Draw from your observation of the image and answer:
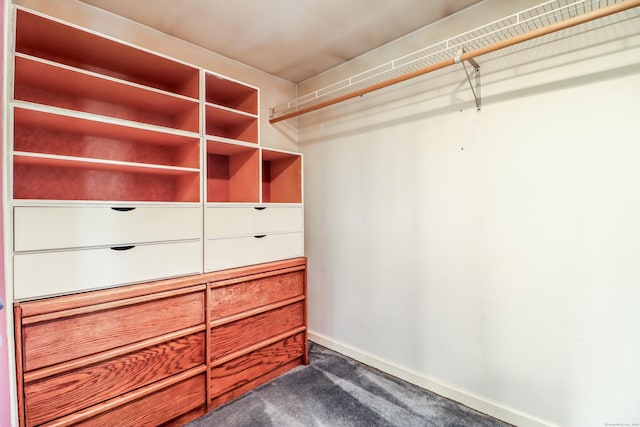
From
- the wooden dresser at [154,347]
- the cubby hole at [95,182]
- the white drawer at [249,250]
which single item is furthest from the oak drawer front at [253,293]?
the cubby hole at [95,182]

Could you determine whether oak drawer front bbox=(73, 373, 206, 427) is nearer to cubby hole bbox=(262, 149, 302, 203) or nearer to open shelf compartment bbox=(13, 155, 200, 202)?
open shelf compartment bbox=(13, 155, 200, 202)

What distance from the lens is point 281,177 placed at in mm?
2471

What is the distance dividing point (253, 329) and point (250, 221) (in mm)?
701

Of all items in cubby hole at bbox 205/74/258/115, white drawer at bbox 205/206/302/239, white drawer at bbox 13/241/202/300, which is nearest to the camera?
white drawer at bbox 13/241/202/300

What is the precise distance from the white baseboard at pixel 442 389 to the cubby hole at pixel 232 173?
1435 mm

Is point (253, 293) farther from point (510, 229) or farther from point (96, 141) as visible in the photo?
point (510, 229)

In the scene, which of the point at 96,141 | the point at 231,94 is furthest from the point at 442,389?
the point at 96,141

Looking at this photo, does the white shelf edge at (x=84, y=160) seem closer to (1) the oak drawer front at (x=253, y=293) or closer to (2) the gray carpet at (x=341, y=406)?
(1) the oak drawer front at (x=253, y=293)

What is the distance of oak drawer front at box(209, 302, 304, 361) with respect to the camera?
A: 1.77 meters

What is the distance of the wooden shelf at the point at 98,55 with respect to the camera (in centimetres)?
138

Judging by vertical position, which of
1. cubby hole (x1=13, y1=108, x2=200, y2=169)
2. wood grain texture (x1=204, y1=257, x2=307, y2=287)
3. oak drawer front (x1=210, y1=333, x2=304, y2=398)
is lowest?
oak drawer front (x1=210, y1=333, x2=304, y2=398)

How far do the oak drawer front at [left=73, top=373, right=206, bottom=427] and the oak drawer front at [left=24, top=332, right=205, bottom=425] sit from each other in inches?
3.0

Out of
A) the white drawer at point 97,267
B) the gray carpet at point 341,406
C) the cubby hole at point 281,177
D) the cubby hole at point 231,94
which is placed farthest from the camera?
the cubby hole at point 281,177

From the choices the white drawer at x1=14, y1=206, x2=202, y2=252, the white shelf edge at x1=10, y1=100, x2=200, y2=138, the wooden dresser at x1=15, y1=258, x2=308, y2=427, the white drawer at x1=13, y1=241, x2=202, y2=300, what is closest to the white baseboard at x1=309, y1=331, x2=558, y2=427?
the wooden dresser at x1=15, y1=258, x2=308, y2=427
